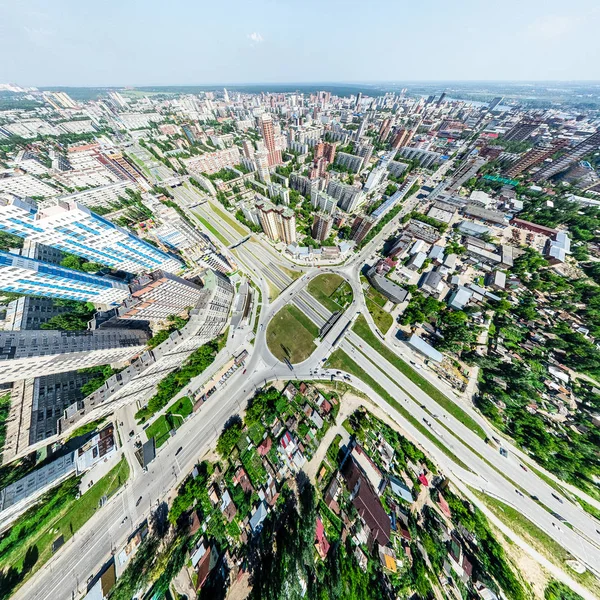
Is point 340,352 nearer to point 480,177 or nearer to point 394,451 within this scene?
point 394,451

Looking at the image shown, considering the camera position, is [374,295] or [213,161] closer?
[374,295]

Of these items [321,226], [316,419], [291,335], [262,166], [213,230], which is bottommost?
[316,419]

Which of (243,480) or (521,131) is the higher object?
(521,131)

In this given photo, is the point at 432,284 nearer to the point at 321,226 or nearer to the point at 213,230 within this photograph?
the point at 321,226

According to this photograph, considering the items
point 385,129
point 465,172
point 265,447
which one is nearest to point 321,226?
point 265,447

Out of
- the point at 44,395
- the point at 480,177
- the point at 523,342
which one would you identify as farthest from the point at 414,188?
the point at 44,395

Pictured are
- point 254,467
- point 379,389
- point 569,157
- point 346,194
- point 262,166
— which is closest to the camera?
point 254,467

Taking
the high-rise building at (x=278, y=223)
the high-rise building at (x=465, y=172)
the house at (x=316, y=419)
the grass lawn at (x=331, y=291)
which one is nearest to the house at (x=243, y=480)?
the house at (x=316, y=419)
